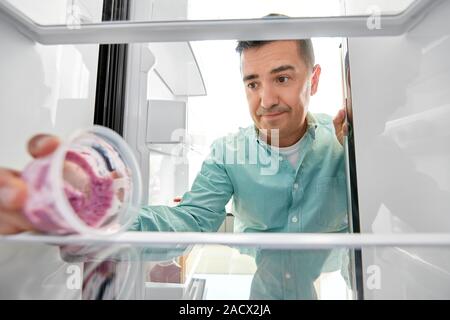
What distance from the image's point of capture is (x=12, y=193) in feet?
1.36

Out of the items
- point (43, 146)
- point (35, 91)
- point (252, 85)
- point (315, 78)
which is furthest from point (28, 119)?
→ point (315, 78)

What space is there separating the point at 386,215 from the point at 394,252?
0.31ft

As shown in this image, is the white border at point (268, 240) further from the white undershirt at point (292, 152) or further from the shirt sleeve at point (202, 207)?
the white undershirt at point (292, 152)

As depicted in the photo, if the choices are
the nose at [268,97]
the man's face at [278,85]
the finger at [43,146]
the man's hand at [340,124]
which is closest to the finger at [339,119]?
the man's hand at [340,124]

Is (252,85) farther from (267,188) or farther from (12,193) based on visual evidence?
(12,193)

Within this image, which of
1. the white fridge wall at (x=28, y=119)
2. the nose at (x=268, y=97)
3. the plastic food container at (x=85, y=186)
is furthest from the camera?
the nose at (x=268, y=97)

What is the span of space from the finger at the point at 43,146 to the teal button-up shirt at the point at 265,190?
0.35 meters

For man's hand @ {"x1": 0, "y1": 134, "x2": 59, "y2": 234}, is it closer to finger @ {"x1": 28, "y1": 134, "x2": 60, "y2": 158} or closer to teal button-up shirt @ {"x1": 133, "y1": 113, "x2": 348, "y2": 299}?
finger @ {"x1": 28, "y1": 134, "x2": 60, "y2": 158}

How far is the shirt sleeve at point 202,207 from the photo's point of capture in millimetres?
755

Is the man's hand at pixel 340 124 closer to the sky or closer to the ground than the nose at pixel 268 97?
closer to the ground

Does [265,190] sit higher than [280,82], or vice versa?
[280,82]

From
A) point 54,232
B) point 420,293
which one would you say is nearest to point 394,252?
point 420,293

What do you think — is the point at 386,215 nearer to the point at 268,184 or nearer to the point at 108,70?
the point at 268,184

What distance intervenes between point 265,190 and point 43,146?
2.14 feet
